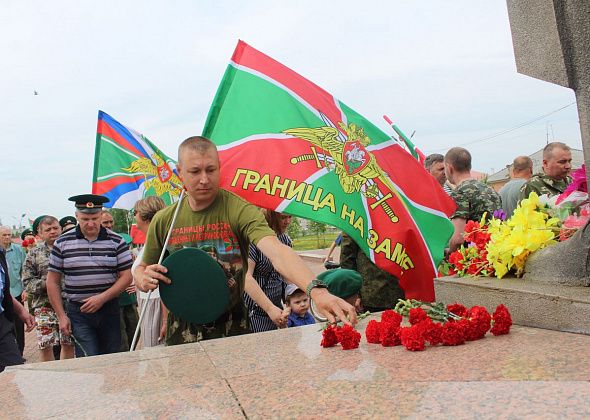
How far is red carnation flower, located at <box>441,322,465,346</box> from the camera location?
222 centimetres

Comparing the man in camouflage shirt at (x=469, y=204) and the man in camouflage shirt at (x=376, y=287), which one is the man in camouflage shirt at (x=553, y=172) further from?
the man in camouflage shirt at (x=376, y=287)

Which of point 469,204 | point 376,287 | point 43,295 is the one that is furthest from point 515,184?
point 43,295

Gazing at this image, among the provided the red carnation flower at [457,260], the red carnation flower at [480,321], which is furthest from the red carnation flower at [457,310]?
the red carnation flower at [457,260]

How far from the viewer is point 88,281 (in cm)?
480

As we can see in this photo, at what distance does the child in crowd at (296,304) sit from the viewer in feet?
13.2

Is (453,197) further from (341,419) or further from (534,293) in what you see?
(341,419)

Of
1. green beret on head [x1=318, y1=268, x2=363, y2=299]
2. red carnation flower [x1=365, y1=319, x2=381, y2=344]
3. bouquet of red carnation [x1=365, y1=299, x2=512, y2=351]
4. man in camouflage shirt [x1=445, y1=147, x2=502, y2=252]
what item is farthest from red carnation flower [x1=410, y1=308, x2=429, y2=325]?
man in camouflage shirt [x1=445, y1=147, x2=502, y2=252]

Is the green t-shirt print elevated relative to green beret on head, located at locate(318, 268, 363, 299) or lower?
elevated

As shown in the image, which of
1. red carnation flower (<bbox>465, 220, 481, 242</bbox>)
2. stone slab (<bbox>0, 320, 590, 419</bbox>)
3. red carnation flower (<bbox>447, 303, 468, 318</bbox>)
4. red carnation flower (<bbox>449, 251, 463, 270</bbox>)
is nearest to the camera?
stone slab (<bbox>0, 320, 590, 419</bbox>)

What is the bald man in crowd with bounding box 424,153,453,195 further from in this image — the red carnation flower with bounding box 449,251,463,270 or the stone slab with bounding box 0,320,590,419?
the stone slab with bounding box 0,320,590,419

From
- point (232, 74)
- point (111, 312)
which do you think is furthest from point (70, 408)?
point (111, 312)

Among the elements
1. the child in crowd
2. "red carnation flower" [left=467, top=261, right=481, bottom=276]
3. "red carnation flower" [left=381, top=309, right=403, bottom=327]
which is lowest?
the child in crowd

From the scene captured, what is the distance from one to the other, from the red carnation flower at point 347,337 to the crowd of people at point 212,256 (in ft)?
0.13

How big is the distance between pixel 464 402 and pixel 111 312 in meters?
4.03
